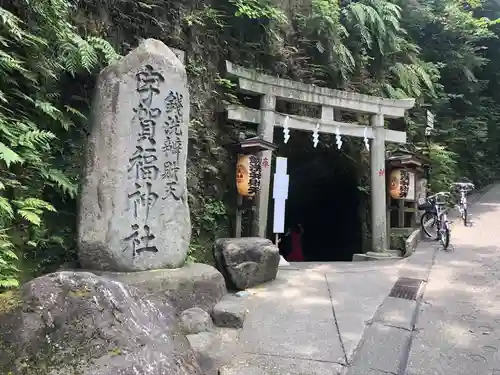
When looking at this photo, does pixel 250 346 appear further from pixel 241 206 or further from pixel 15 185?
pixel 241 206

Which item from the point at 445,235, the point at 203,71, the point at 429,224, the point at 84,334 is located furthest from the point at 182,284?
A: the point at 429,224

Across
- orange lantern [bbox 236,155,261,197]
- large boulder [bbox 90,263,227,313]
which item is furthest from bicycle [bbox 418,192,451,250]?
large boulder [bbox 90,263,227,313]

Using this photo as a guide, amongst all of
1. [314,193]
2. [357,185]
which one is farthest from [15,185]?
[314,193]

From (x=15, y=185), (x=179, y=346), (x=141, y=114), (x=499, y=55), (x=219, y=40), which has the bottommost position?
(x=179, y=346)

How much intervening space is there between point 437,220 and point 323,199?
582 cm

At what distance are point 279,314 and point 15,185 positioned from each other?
11.1 ft

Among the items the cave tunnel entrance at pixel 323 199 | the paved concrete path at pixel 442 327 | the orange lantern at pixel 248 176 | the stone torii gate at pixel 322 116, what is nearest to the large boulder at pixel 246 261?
the orange lantern at pixel 248 176

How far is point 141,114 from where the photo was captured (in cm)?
487

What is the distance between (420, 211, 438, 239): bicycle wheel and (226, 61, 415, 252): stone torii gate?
1.62 m

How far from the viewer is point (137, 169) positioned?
4793 mm

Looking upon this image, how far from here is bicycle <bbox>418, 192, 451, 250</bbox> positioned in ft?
29.8

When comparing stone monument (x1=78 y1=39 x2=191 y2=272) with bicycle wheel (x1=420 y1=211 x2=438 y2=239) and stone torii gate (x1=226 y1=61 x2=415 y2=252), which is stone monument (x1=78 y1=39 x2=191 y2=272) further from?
bicycle wheel (x1=420 y1=211 x2=438 y2=239)

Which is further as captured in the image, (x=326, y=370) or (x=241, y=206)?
(x=241, y=206)

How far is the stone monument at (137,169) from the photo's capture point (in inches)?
181
